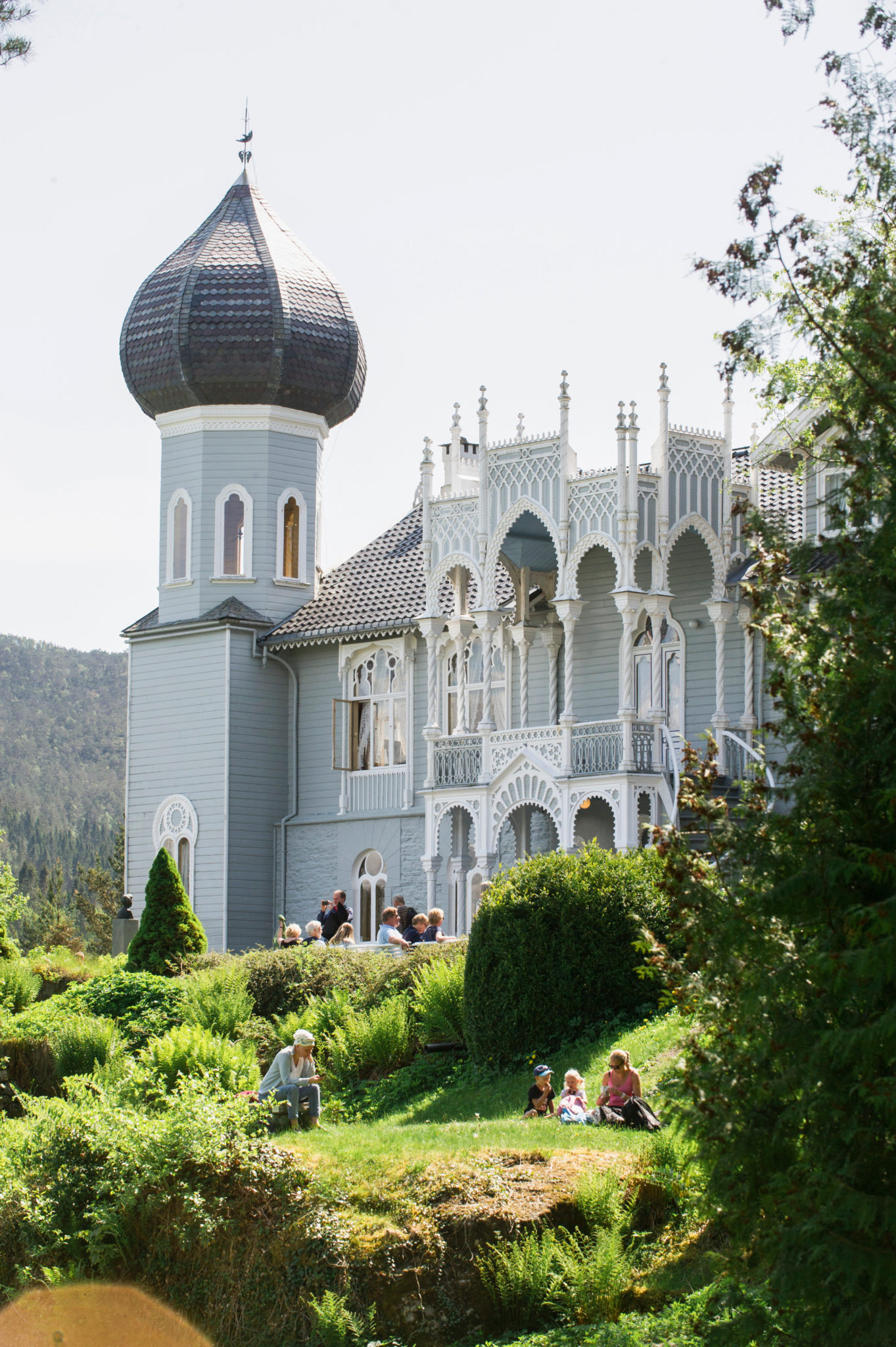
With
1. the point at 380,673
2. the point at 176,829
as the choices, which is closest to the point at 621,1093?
the point at 380,673

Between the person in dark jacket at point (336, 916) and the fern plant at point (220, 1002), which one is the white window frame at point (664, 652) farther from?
the fern plant at point (220, 1002)

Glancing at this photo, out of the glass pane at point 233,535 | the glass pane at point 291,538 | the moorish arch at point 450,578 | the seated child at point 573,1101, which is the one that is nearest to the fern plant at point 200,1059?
the seated child at point 573,1101

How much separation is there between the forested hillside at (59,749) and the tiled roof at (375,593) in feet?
286

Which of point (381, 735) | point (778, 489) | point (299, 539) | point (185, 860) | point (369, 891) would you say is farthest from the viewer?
point (299, 539)

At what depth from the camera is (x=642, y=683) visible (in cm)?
3014

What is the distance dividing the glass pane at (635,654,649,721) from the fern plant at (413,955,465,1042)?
30.5 ft

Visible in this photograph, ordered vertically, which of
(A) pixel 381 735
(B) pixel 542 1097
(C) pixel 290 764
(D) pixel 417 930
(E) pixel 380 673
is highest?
(E) pixel 380 673

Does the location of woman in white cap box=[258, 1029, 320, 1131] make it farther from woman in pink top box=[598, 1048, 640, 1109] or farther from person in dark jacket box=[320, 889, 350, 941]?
person in dark jacket box=[320, 889, 350, 941]

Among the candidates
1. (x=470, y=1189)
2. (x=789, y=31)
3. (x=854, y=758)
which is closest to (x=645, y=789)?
(x=470, y=1189)

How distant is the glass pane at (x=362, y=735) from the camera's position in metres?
34.2

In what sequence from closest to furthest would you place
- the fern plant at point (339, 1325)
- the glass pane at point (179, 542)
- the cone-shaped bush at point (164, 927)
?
the fern plant at point (339, 1325) < the cone-shaped bush at point (164, 927) < the glass pane at point (179, 542)

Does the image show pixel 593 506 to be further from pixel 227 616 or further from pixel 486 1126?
pixel 486 1126

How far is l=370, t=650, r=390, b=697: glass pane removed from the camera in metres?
34.0

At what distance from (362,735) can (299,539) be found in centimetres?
424
